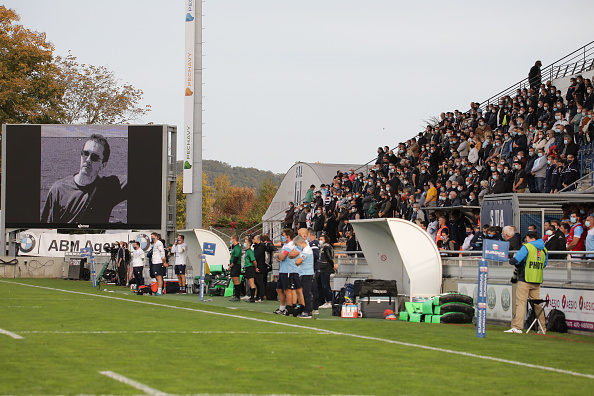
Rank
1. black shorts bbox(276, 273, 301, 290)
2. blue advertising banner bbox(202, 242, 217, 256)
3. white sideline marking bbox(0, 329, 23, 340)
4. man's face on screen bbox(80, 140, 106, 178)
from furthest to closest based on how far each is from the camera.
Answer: man's face on screen bbox(80, 140, 106, 178)
blue advertising banner bbox(202, 242, 217, 256)
black shorts bbox(276, 273, 301, 290)
white sideline marking bbox(0, 329, 23, 340)

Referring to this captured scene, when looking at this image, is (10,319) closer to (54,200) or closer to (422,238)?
(422,238)

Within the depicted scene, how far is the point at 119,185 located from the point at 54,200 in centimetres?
335

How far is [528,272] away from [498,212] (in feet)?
25.2

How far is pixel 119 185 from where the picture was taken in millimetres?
40844

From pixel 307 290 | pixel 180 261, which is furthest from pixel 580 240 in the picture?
pixel 180 261

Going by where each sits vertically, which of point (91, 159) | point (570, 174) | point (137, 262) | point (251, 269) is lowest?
point (251, 269)

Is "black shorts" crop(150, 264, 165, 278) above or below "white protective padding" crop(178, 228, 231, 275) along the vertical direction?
below

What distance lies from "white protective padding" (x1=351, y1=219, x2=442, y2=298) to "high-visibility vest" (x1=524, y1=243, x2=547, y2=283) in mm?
4390

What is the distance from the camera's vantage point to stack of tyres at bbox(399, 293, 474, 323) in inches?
712

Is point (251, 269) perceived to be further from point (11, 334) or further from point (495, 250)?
point (11, 334)

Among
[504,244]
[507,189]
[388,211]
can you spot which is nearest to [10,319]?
[504,244]

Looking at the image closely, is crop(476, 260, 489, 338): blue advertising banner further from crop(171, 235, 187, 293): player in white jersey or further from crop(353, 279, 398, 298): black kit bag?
crop(171, 235, 187, 293): player in white jersey

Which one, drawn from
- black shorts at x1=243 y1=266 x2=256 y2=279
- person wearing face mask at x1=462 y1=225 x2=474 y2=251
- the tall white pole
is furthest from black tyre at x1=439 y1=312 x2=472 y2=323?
the tall white pole

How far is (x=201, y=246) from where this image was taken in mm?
32125
